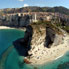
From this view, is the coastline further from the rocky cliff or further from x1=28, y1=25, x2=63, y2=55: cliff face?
x1=28, y1=25, x2=63, y2=55: cliff face

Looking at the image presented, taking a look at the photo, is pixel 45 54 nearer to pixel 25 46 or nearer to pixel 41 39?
pixel 41 39

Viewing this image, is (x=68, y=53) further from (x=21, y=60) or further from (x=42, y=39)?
(x=21, y=60)

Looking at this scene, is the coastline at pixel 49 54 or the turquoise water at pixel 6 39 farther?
the turquoise water at pixel 6 39

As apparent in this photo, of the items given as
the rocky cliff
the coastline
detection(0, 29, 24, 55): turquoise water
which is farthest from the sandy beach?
detection(0, 29, 24, 55): turquoise water

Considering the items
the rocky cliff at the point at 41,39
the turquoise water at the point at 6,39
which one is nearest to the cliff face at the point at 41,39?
the rocky cliff at the point at 41,39

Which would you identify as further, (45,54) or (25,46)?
(25,46)

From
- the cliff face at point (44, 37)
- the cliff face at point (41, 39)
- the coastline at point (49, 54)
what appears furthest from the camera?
the cliff face at point (44, 37)

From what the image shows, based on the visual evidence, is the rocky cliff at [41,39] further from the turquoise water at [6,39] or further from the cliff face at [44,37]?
the turquoise water at [6,39]

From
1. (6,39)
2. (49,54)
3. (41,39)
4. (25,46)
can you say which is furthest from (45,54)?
(6,39)

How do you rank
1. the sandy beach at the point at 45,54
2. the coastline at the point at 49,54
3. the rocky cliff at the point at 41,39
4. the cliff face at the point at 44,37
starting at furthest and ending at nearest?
the cliff face at the point at 44,37
the rocky cliff at the point at 41,39
the sandy beach at the point at 45,54
the coastline at the point at 49,54

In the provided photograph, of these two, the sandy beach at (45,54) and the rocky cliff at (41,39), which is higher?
the rocky cliff at (41,39)

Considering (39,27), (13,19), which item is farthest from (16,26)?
(39,27)
